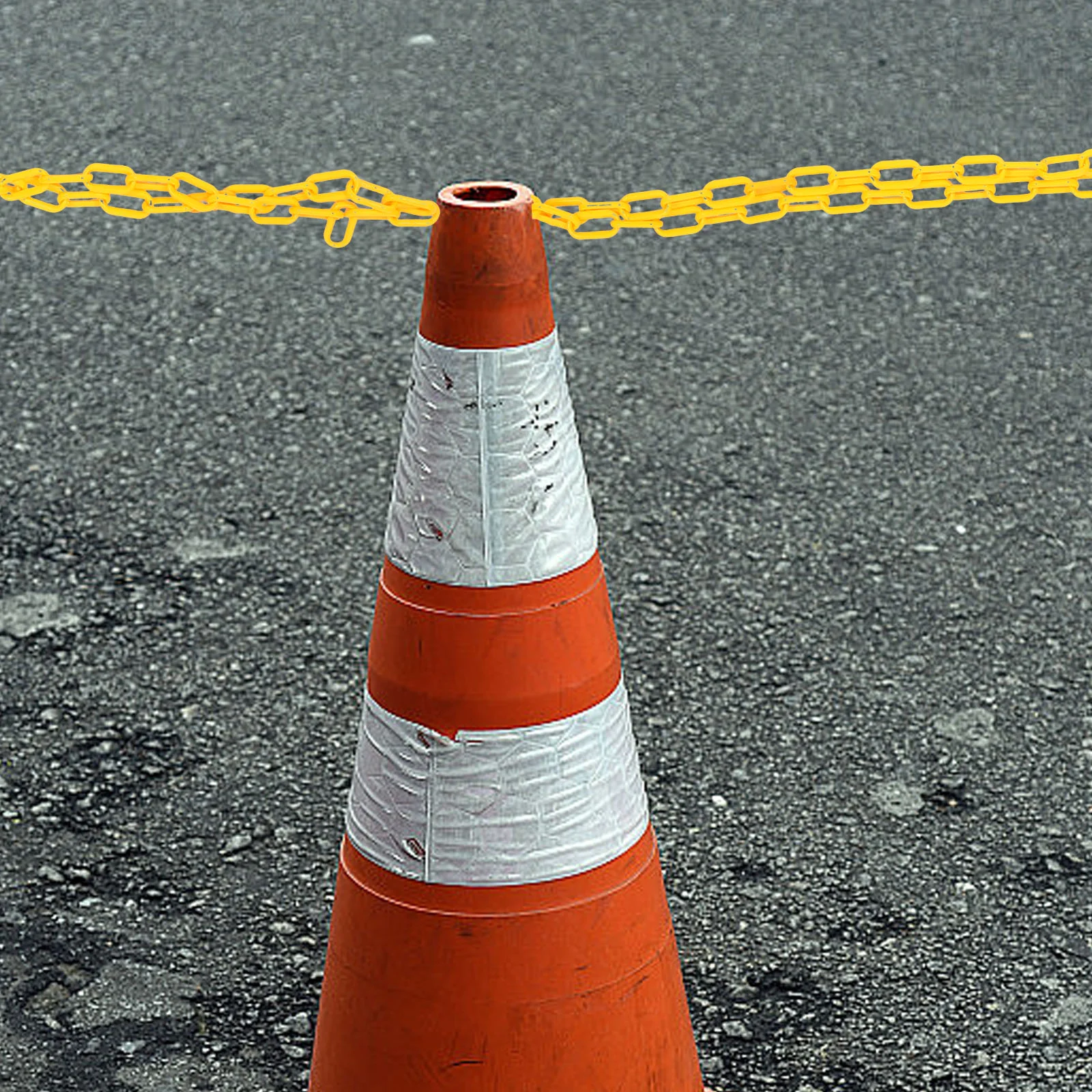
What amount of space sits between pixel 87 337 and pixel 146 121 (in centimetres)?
184

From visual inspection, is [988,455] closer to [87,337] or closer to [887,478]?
[887,478]

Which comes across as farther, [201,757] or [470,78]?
[470,78]

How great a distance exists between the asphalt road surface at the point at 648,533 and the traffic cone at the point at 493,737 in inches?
22.0

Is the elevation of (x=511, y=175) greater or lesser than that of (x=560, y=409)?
lesser

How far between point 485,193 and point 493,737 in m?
0.72

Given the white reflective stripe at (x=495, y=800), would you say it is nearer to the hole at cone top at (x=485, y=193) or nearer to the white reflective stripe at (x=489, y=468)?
the white reflective stripe at (x=489, y=468)

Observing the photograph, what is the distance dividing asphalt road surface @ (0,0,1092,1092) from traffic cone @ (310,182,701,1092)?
559 millimetres

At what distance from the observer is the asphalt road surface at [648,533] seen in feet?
10.5

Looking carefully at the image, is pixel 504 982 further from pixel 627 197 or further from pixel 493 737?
pixel 627 197

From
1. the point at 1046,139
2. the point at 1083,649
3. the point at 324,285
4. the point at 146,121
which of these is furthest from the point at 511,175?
the point at 1083,649

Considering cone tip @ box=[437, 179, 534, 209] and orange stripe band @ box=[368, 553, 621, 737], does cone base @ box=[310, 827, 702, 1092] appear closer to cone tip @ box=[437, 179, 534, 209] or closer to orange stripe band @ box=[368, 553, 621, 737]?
orange stripe band @ box=[368, 553, 621, 737]

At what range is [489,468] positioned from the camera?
2441 mm

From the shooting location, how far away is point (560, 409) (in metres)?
2.50

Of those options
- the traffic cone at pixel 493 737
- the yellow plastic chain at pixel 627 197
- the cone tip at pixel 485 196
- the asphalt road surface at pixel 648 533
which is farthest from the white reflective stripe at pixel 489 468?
the asphalt road surface at pixel 648 533
